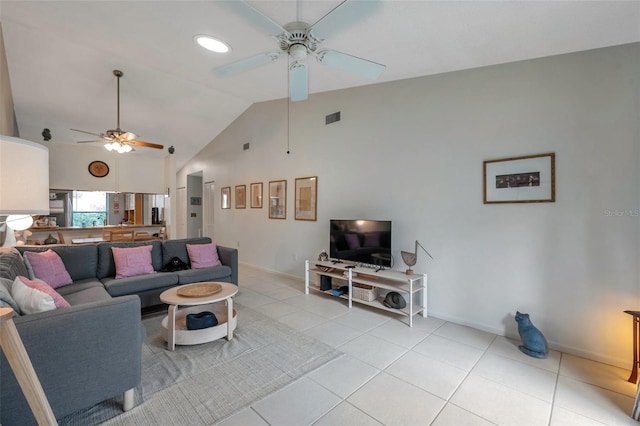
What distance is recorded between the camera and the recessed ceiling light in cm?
237

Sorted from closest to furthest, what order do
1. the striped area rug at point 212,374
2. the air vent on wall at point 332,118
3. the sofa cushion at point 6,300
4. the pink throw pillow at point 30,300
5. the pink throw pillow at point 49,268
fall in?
the sofa cushion at point 6,300 → the pink throw pillow at point 30,300 → the striped area rug at point 212,374 → the pink throw pillow at point 49,268 → the air vent on wall at point 332,118

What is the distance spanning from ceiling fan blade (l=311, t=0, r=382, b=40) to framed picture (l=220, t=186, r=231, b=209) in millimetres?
5450

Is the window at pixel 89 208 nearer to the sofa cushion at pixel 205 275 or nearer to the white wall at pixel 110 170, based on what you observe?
the white wall at pixel 110 170

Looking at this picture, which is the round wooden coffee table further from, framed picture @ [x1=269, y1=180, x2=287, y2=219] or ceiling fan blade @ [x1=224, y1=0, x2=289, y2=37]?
framed picture @ [x1=269, y1=180, x2=287, y2=219]

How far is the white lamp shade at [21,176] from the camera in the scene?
3.59 feet

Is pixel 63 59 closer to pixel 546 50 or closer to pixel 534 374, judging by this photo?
pixel 546 50

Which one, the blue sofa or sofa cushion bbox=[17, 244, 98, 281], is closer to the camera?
the blue sofa

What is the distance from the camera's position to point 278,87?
3.90 metres

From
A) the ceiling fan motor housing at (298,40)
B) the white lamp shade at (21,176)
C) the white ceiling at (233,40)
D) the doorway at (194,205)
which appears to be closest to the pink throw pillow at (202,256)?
the white ceiling at (233,40)

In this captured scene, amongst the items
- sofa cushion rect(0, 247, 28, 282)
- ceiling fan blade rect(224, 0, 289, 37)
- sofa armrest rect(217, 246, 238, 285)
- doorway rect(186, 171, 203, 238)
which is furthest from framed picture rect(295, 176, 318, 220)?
doorway rect(186, 171, 203, 238)

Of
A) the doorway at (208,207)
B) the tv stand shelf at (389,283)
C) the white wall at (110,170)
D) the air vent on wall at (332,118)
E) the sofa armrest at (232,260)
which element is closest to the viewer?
the tv stand shelf at (389,283)

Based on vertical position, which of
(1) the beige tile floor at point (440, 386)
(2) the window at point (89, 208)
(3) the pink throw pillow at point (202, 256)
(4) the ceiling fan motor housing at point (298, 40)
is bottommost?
(1) the beige tile floor at point (440, 386)

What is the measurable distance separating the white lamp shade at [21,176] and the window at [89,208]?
6158 mm

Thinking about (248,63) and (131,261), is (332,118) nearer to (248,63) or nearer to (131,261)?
(248,63)
